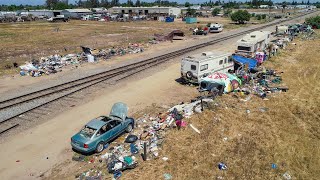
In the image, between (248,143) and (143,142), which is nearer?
(248,143)

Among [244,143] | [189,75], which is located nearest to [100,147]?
[244,143]

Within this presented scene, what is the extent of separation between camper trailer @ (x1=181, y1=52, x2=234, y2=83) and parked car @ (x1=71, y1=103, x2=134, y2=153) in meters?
8.54

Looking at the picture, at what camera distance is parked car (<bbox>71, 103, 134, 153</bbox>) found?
1371 centimetres

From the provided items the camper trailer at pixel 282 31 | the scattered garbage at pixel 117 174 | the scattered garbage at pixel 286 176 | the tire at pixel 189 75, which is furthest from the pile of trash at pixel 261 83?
the camper trailer at pixel 282 31

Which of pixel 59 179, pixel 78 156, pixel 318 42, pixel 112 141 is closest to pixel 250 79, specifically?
pixel 112 141

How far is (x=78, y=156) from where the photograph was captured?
14023mm

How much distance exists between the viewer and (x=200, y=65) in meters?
22.4

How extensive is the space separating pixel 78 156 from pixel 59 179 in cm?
179

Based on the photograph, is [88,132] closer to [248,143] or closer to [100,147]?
[100,147]

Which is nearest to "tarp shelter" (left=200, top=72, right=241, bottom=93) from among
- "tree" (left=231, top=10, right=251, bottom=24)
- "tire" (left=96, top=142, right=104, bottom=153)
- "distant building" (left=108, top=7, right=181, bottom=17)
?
"tire" (left=96, top=142, right=104, bottom=153)

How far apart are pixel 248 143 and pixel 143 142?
5287mm

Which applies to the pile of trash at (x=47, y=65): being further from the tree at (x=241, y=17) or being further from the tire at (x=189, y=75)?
the tree at (x=241, y=17)

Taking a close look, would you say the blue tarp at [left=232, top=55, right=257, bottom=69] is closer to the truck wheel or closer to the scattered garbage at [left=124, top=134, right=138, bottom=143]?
the truck wheel

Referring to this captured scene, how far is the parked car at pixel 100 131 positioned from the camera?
13.7m
